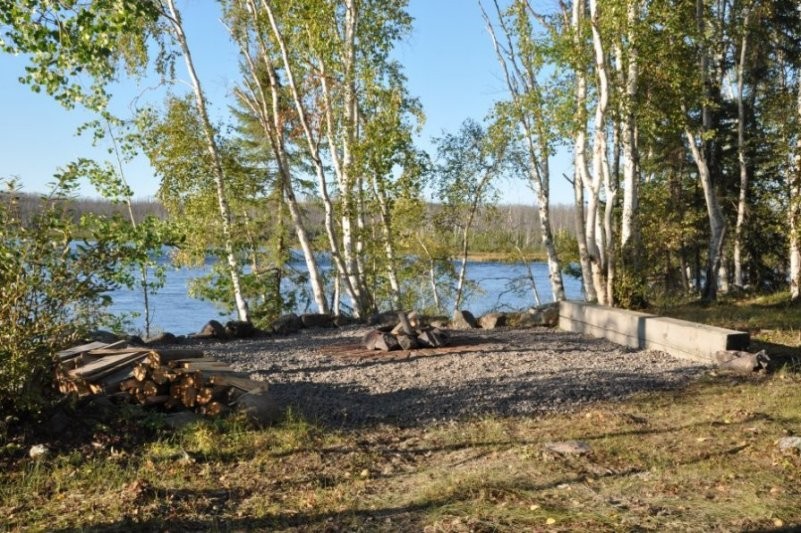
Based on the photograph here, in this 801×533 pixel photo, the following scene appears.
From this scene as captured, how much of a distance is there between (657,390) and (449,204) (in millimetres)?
12376

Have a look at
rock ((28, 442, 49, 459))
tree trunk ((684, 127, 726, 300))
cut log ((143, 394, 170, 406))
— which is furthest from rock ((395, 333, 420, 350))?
tree trunk ((684, 127, 726, 300))

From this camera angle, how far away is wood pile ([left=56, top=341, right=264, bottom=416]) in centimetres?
555

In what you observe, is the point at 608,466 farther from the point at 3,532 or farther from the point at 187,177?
the point at 187,177

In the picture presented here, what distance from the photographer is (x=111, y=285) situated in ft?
16.8

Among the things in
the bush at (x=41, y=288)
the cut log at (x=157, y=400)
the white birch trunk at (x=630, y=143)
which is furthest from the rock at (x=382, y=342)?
the white birch trunk at (x=630, y=143)

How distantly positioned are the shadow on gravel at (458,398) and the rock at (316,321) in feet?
15.1

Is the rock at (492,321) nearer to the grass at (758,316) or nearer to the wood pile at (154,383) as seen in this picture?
the grass at (758,316)

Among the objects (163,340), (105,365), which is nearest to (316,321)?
(163,340)

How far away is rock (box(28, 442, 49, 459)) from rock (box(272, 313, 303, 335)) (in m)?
6.53

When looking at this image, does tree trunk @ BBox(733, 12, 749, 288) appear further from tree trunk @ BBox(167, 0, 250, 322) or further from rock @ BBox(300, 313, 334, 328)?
tree trunk @ BBox(167, 0, 250, 322)

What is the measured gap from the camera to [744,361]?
25.2 feet

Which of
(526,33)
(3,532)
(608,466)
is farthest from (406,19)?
(3,532)

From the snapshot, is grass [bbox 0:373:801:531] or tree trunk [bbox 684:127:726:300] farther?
tree trunk [bbox 684:127:726:300]

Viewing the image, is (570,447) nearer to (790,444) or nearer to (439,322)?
(790,444)
